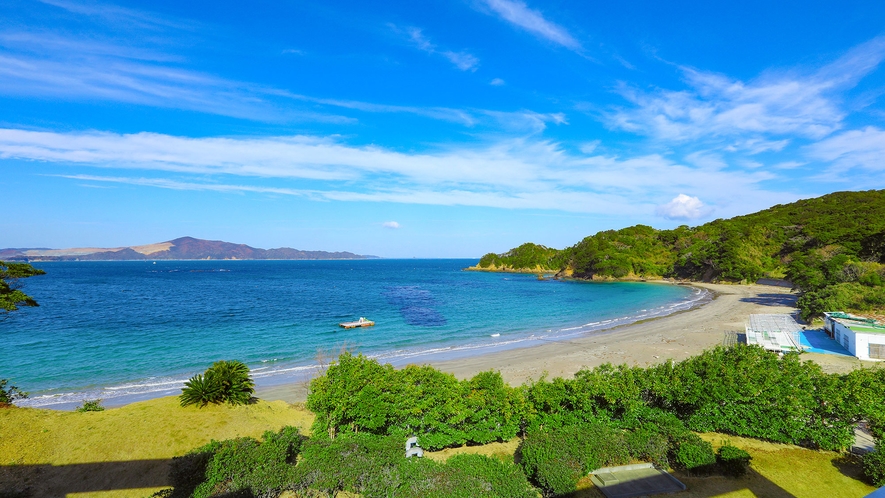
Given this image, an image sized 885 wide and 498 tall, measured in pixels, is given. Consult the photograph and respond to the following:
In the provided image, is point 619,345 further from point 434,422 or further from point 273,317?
point 273,317

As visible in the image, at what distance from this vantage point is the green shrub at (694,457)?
386 inches

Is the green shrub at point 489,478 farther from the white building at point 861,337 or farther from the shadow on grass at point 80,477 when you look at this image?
the white building at point 861,337

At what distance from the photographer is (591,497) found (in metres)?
8.95

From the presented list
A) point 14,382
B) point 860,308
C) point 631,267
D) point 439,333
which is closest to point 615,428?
point 439,333

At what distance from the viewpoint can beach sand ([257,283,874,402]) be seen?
21.7 m

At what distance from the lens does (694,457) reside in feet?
32.3

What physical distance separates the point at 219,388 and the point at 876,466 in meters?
17.1

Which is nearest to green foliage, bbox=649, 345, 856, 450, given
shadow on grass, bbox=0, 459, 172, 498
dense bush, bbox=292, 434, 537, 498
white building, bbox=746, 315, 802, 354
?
dense bush, bbox=292, 434, 537, 498

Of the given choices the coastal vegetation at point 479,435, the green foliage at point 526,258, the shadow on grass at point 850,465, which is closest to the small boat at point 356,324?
the coastal vegetation at point 479,435

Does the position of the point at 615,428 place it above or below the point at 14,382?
above

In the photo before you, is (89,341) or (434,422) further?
(89,341)

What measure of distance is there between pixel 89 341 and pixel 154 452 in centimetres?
2776

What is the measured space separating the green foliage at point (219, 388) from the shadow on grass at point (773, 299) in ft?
191

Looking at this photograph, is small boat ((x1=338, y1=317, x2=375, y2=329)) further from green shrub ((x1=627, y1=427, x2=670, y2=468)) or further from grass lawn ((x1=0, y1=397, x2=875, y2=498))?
green shrub ((x1=627, y1=427, x2=670, y2=468))
